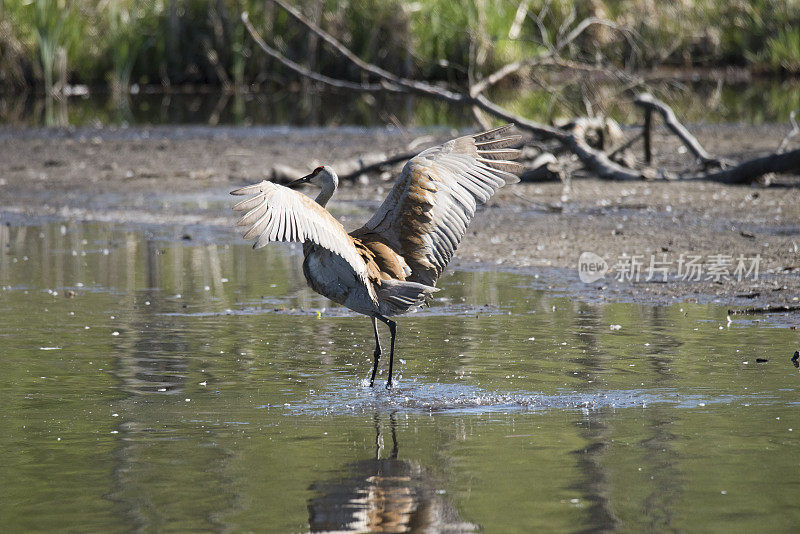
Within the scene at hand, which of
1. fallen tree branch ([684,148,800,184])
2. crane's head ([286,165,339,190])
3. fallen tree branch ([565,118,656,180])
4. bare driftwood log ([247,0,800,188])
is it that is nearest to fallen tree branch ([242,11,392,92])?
bare driftwood log ([247,0,800,188])

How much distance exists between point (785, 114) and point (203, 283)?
1414 cm

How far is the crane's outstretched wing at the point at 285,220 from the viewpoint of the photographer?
508 centimetres

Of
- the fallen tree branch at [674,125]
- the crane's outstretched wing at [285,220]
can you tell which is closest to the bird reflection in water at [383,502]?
the crane's outstretched wing at [285,220]

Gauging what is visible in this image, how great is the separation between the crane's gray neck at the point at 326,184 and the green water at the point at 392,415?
2.74ft

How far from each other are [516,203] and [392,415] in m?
7.19

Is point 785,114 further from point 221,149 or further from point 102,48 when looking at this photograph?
point 102,48

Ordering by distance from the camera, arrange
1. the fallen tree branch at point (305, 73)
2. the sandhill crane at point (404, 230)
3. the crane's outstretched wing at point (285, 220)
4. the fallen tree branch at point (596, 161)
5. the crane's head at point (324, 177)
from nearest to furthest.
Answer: the crane's outstretched wing at point (285, 220), the sandhill crane at point (404, 230), the crane's head at point (324, 177), the fallen tree branch at point (305, 73), the fallen tree branch at point (596, 161)

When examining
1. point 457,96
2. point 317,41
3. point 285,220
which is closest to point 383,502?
point 285,220

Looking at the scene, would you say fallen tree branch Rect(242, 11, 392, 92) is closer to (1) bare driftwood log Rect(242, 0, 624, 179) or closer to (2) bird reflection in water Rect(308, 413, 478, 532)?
(1) bare driftwood log Rect(242, 0, 624, 179)

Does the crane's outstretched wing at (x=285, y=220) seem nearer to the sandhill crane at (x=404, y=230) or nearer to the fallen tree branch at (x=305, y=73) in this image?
the sandhill crane at (x=404, y=230)

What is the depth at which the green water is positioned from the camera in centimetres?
411

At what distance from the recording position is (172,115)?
22375 mm

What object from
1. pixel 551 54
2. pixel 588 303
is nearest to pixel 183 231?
pixel 551 54

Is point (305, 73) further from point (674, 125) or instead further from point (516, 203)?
point (674, 125)
